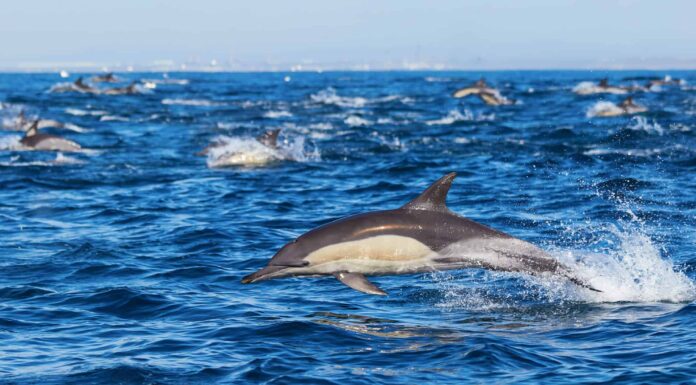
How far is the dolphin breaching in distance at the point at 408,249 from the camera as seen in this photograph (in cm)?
1049

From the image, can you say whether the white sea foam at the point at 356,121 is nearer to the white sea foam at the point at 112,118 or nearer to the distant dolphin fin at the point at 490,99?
the white sea foam at the point at 112,118

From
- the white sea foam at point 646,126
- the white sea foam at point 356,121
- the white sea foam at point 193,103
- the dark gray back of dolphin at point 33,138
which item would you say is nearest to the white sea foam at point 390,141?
the white sea foam at point 356,121

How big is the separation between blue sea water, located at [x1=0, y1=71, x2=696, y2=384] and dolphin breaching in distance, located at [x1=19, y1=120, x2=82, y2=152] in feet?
2.66

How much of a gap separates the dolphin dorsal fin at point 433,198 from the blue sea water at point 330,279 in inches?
43.7

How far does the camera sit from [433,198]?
1059 cm

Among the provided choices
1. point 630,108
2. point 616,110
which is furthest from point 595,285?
point 630,108

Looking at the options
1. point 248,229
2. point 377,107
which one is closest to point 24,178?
point 248,229

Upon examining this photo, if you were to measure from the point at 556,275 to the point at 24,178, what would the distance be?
1523 cm

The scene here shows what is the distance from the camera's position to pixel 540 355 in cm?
897

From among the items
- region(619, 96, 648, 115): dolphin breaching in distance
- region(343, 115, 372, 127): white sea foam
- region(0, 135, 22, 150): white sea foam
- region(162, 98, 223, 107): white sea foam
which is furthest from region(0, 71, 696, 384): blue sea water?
region(162, 98, 223, 107): white sea foam

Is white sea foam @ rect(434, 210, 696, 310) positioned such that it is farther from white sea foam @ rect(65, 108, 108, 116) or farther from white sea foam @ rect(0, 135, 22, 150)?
white sea foam @ rect(65, 108, 108, 116)

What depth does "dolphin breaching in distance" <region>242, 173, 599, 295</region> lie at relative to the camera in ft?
34.4

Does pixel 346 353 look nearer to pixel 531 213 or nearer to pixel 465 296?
pixel 465 296

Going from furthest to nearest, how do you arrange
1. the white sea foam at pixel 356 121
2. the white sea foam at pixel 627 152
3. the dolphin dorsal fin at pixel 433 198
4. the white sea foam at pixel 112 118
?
the white sea foam at pixel 112 118, the white sea foam at pixel 356 121, the white sea foam at pixel 627 152, the dolphin dorsal fin at pixel 433 198
